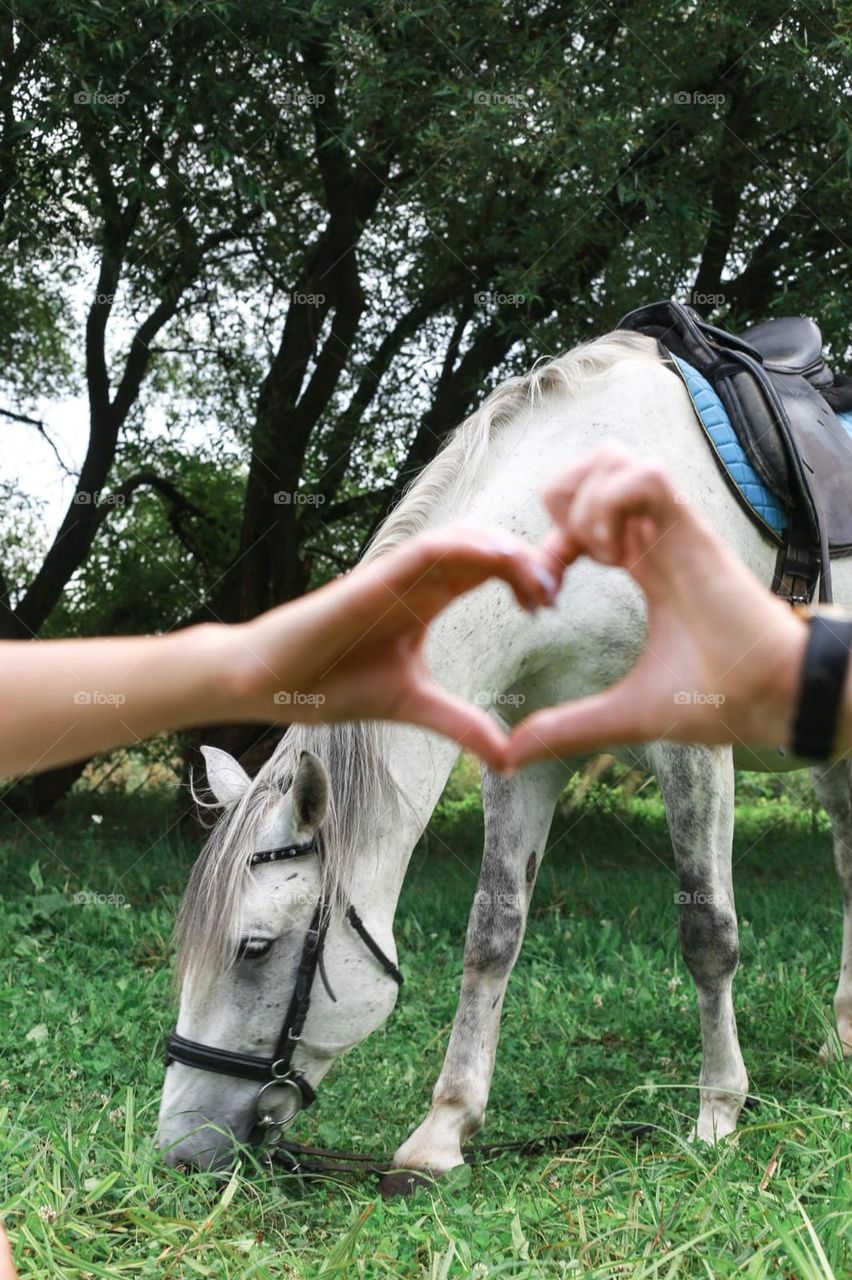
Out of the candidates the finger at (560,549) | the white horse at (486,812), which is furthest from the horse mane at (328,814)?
the finger at (560,549)

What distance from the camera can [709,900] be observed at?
10.3ft

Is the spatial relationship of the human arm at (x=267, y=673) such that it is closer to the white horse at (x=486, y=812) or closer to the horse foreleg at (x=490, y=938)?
the white horse at (x=486, y=812)

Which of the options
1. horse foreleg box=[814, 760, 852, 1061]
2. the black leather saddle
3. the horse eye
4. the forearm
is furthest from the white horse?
the forearm

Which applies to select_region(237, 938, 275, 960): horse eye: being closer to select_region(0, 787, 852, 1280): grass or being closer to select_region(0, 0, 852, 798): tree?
select_region(0, 787, 852, 1280): grass

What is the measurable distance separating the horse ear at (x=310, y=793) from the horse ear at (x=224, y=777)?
0.29m

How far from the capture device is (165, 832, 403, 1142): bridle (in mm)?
2621

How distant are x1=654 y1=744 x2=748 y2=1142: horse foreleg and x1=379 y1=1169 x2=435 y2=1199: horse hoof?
738 mm

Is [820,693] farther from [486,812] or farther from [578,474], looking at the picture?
[486,812]

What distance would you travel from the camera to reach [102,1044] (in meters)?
3.84

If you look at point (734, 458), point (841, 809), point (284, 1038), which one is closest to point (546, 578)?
point (284, 1038)

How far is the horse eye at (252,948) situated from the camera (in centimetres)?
262

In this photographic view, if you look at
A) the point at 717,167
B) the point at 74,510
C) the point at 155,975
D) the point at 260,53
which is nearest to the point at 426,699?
the point at 155,975

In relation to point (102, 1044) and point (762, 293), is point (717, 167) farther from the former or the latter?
point (102, 1044)

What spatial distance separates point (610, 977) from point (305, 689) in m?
4.16
